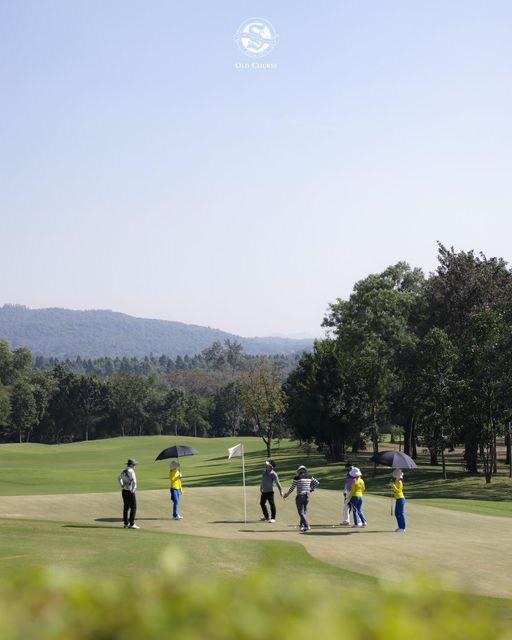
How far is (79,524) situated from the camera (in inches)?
1043

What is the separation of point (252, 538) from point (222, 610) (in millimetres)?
20801

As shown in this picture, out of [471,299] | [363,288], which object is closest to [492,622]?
[471,299]

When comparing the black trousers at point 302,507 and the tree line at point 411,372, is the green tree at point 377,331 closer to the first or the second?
the tree line at point 411,372

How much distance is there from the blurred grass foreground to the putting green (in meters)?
12.4

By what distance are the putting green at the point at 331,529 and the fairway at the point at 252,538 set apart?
31 millimetres

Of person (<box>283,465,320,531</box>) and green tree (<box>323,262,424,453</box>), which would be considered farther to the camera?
green tree (<box>323,262,424,453</box>)

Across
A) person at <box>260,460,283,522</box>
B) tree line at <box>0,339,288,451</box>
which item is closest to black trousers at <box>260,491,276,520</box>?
person at <box>260,460,283,522</box>

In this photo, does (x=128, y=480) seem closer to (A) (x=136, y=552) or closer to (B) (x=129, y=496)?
(B) (x=129, y=496)

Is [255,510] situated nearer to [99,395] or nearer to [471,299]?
[471,299]

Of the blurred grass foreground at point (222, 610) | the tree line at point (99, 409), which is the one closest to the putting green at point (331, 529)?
the blurred grass foreground at point (222, 610)

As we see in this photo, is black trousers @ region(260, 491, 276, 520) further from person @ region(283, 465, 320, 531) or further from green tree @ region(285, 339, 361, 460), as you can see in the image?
green tree @ region(285, 339, 361, 460)

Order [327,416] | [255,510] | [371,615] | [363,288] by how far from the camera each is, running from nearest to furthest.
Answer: [371,615]
[255,510]
[327,416]
[363,288]

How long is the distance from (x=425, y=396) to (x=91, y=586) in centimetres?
5090

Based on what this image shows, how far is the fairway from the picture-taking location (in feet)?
60.5
